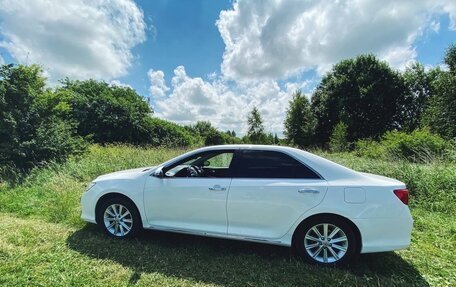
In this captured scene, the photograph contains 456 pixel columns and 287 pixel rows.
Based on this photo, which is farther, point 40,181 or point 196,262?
point 40,181

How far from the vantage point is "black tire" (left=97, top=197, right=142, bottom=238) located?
4.86 metres

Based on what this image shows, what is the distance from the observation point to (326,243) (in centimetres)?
408

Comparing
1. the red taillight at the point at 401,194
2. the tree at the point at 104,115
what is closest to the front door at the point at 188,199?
the red taillight at the point at 401,194

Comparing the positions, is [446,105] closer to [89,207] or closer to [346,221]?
[346,221]

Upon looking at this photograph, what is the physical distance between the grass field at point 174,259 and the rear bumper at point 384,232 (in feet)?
1.24

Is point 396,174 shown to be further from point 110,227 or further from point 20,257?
point 20,257

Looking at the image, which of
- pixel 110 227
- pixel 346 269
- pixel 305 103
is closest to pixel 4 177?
pixel 110 227

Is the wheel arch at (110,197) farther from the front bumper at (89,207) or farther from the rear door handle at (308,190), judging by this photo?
the rear door handle at (308,190)

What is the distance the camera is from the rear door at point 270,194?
407 cm

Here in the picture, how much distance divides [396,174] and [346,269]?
5405 millimetres

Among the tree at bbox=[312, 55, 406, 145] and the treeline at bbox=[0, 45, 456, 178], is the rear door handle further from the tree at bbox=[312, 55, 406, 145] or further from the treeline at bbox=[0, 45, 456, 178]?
the tree at bbox=[312, 55, 406, 145]

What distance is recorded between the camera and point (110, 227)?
5008 mm

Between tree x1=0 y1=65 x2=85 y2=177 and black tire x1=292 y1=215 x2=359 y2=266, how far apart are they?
9842mm

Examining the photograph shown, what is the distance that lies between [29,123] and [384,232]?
38.1ft
